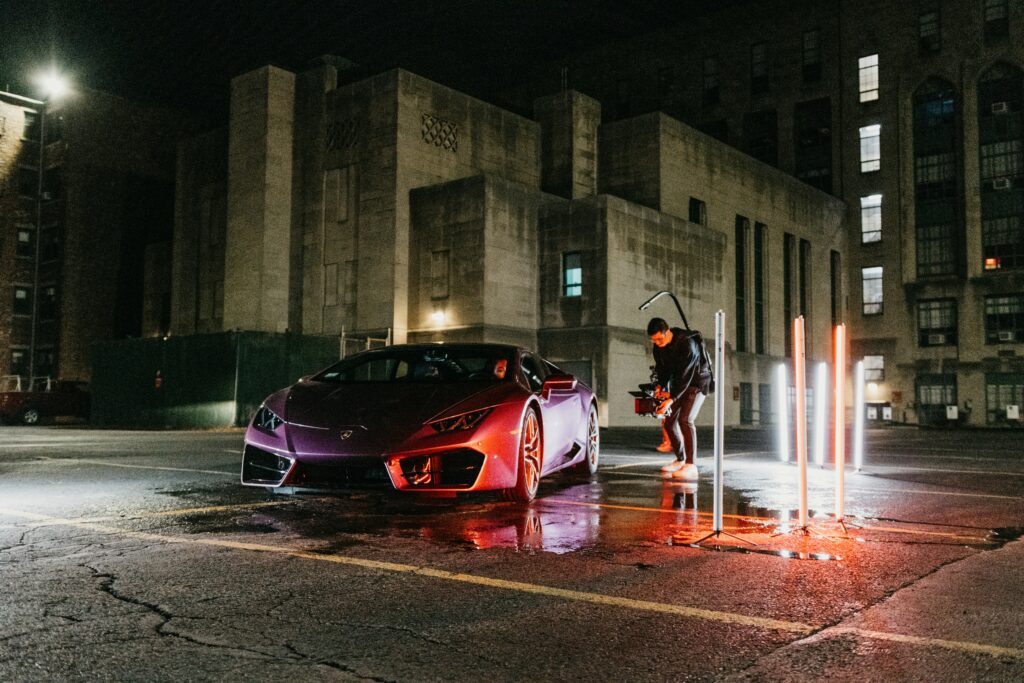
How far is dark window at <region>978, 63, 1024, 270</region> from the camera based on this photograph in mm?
46250

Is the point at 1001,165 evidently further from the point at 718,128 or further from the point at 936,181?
the point at 718,128

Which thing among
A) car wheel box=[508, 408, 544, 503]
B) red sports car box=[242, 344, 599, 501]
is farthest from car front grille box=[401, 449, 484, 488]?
car wheel box=[508, 408, 544, 503]

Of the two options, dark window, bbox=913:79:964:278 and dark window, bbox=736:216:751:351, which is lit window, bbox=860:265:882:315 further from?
dark window, bbox=736:216:751:351

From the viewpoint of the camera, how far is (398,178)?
1350 inches

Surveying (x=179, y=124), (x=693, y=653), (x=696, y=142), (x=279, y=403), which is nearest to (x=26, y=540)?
(x=279, y=403)

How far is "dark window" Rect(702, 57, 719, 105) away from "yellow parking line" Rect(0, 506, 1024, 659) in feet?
179

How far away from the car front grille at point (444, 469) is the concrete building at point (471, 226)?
25355 mm

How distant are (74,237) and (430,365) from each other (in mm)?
48237

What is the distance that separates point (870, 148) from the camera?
50781 mm

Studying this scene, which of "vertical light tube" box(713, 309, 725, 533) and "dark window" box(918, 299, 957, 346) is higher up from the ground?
"dark window" box(918, 299, 957, 346)

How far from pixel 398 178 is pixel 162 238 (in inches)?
955

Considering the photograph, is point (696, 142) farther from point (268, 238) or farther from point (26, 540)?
point (26, 540)

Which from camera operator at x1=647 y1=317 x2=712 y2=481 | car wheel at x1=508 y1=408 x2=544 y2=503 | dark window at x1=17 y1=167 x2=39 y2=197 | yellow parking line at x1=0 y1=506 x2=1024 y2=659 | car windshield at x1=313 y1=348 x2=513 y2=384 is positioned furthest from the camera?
dark window at x1=17 y1=167 x2=39 y2=197

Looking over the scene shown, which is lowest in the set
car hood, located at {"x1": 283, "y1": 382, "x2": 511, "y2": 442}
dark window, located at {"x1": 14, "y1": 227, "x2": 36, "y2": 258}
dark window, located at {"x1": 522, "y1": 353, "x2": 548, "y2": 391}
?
car hood, located at {"x1": 283, "y1": 382, "x2": 511, "y2": 442}
